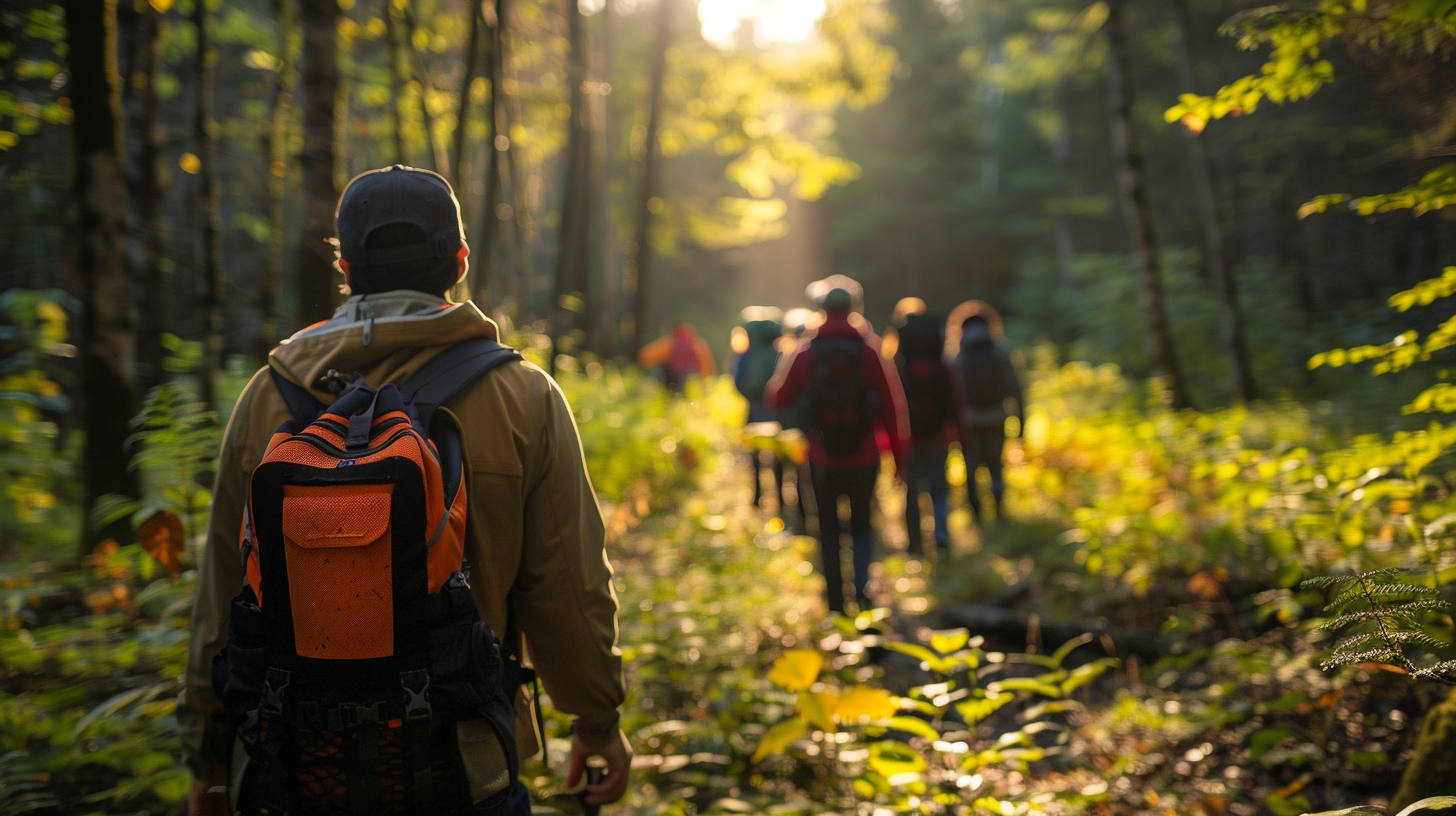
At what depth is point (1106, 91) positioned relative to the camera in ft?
66.7

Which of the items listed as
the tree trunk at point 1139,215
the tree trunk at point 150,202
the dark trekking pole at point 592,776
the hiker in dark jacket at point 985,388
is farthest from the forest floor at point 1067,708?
the tree trunk at point 1139,215

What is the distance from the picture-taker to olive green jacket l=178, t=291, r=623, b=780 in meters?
1.71

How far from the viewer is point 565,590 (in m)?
1.82

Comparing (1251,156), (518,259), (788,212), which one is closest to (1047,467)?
(518,259)

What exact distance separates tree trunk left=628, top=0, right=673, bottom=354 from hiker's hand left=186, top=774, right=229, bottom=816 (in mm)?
13174

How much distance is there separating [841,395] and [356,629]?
4.18 m

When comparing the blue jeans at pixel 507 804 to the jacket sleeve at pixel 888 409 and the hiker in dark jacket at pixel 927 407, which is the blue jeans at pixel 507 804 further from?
the hiker in dark jacket at pixel 927 407

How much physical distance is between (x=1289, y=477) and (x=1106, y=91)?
777 inches

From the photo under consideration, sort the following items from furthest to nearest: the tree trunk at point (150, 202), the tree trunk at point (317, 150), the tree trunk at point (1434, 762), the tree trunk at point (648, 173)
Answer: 1. the tree trunk at point (648, 173)
2. the tree trunk at point (150, 202)
3. the tree trunk at point (317, 150)
4. the tree trunk at point (1434, 762)

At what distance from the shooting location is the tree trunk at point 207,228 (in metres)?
4.90

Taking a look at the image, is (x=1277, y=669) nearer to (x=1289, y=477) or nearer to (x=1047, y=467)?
(x=1289, y=477)

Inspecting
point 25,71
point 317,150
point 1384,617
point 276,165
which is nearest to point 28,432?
point 25,71

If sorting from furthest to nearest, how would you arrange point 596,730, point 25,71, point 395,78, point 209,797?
point 395,78 < point 25,71 < point 596,730 < point 209,797

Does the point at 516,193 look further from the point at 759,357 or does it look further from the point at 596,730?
the point at 596,730
